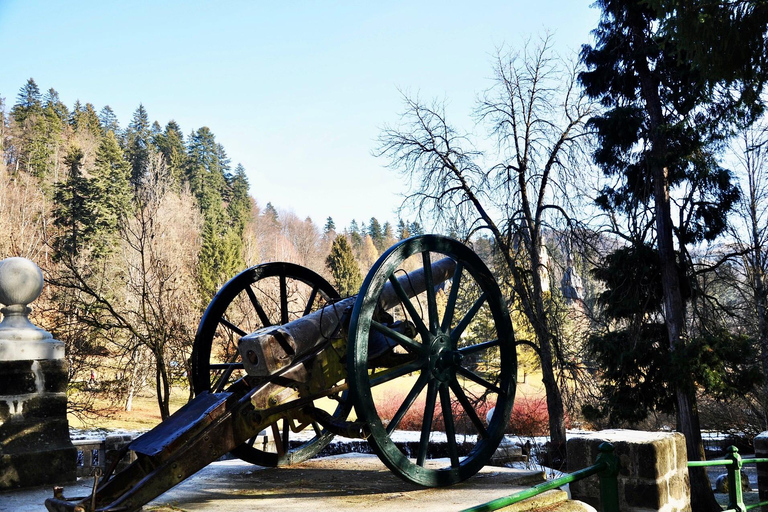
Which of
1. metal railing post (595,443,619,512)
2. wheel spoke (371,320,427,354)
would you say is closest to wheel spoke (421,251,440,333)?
wheel spoke (371,320,427,354)

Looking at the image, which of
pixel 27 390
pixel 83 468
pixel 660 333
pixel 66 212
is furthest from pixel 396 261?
pixel 66 212

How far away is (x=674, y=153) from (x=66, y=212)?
30.4 m

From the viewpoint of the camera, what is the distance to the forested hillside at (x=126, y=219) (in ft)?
57.6

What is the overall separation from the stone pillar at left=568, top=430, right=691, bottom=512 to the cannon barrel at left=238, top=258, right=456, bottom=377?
5.74 feet

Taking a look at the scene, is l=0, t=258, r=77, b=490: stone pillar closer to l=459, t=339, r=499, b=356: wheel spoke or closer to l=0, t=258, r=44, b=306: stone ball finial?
l=0, t=258, r=44, b=306: stone ball finial

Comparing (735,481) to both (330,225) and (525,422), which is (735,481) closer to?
(525,422)

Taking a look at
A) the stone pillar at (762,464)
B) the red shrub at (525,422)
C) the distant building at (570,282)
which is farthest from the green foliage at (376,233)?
the stone pillar at (762,464)

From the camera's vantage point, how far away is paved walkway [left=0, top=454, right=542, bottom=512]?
155 inches

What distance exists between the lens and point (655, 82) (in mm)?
13891

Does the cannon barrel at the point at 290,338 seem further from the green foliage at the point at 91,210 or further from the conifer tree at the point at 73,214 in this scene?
the conifer tree at the point at 73,214

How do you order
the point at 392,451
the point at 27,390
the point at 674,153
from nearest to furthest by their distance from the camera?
the point at 392,451 → the point at 27,390 → the point at 674,153

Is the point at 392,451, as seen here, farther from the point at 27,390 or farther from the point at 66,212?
the point at 66,212

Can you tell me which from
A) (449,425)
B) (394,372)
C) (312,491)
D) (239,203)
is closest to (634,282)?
(449,425)

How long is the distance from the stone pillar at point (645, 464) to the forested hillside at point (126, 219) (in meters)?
7.01
